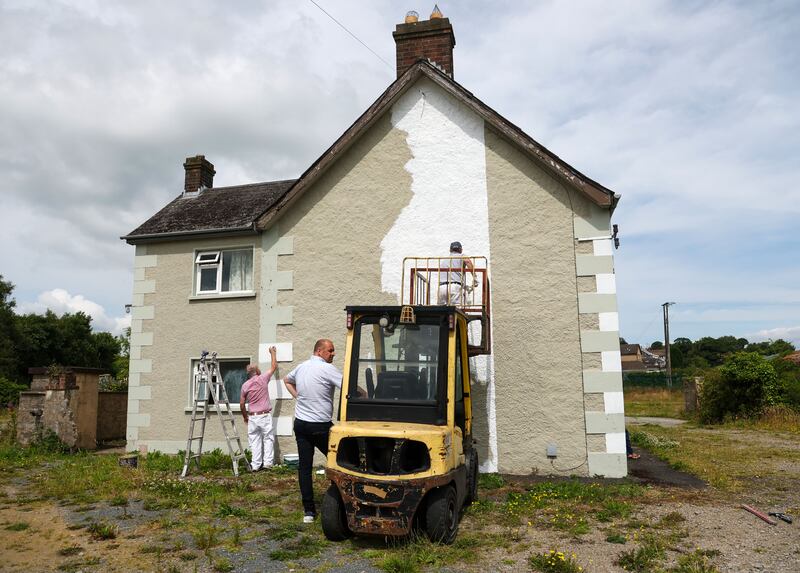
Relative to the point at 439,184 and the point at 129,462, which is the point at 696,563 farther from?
the point at 129,462

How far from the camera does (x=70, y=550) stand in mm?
5930

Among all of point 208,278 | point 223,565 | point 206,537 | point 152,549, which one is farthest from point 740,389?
point 152,549

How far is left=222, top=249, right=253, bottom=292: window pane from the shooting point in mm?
12688

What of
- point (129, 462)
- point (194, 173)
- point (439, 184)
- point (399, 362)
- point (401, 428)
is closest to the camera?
point (401, 428)

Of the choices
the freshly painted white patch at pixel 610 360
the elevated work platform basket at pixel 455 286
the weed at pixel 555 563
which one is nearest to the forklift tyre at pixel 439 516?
the weed at pixel 555 563

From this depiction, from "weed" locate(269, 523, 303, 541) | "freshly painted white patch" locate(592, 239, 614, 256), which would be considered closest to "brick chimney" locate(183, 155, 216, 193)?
"freshly painted white patch" locate(592, 239, 614, 256)

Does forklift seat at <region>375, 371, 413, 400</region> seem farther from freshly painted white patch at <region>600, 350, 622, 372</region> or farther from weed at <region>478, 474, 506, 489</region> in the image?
freshly painted white patch at <region>600, 350, 622, 372</region>

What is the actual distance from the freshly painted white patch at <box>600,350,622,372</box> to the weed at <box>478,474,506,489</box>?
7.92ft

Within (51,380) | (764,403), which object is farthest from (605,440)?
(764,403)

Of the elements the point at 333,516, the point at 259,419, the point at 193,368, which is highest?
the point at 193,368

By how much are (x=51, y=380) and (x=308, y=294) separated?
7.13 meters

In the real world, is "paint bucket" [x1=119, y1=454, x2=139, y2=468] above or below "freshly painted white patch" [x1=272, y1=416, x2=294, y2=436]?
below

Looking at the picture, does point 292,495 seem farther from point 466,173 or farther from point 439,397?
point 466,173

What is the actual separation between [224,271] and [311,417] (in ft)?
22.4
